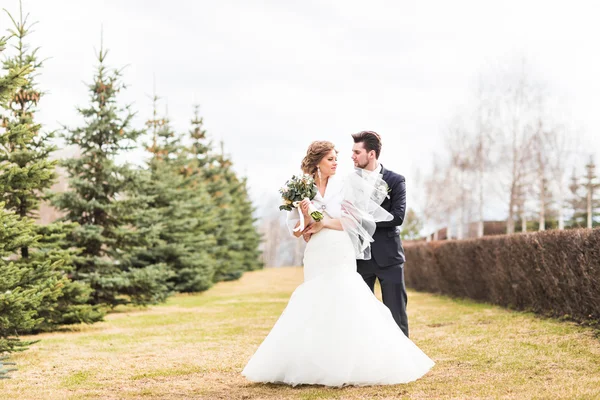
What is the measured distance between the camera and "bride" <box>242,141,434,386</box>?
253 inches

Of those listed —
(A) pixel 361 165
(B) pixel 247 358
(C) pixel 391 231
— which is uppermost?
(A) pixel 361 165

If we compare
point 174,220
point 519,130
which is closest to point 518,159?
point 519,130

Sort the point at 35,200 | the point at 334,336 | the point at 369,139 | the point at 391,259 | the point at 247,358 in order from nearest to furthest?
the point at 334,336, the point at 369,139, the point at 391,259, the point at 247,358, the point at 35,200

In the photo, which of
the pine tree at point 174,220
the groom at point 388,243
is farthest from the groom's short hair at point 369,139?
the pine tree at point 174,220

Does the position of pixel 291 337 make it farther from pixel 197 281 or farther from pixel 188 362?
pixel 197 281

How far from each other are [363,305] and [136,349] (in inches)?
203

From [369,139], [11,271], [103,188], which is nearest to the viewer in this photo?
[369,139]

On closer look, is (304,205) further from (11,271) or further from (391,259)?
(11,271)

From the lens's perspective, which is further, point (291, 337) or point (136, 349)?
point (136, 349)

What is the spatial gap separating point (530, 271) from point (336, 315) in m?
7.83

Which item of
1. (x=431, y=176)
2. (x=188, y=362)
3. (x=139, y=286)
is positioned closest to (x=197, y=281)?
(x=139, y=286)

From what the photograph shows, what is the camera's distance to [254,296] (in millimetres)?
23781

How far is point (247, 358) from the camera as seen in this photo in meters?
9.13

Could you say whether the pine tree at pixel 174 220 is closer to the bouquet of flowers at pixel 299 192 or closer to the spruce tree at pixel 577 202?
the bouquet of flowers at pixel 299 192
